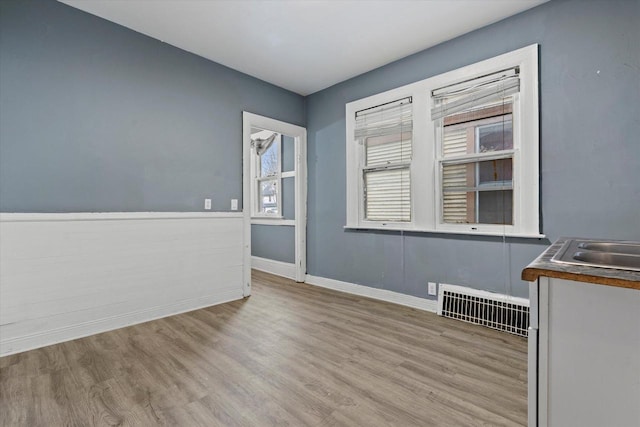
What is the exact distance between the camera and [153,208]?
2.99 metres

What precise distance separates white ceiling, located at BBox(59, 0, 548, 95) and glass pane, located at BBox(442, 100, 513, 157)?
30.7 inches

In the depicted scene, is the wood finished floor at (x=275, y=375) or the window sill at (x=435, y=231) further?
the window sill at (x=435, y=231)

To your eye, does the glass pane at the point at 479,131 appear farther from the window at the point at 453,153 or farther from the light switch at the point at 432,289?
the light switch at the point at 432,289

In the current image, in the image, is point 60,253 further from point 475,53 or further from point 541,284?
point 475,53

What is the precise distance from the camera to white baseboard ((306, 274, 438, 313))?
3176 mm

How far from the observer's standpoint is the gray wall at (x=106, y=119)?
2.31m

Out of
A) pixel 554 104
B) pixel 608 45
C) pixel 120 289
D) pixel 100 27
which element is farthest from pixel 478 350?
pixel 100 27

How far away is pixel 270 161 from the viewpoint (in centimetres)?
546

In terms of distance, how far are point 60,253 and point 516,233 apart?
12.4ft

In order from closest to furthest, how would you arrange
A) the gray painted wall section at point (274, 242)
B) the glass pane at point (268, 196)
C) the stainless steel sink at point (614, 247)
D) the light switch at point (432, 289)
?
the stainless steel sink at point (614, 247), the light switch at point (432, 289), the gray painted wall section at point (274, 242), the glass pane at point (268, 196)

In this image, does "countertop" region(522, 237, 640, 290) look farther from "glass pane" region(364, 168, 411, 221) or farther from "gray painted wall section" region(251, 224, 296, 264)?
"gray painted wall section" region(251, 224, 296, 264)

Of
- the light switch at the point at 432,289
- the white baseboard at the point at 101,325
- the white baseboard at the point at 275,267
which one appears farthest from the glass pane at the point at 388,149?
the white baseboard at the point at 101,325

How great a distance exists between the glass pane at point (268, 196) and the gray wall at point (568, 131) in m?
2.68

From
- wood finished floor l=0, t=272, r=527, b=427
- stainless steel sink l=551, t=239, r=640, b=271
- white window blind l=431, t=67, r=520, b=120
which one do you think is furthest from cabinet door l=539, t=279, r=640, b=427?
white window blind l=431, t=67, r=520, b=120
